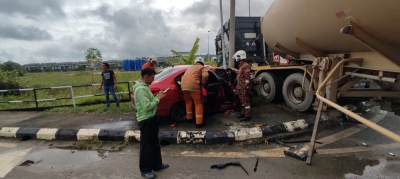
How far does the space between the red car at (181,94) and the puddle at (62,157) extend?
1595 mm

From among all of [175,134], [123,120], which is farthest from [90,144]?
[175,134]

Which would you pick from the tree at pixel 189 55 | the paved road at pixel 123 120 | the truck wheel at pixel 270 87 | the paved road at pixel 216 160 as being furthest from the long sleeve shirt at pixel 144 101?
the tree at pixel 189 55

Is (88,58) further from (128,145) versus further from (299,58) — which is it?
(299,58)

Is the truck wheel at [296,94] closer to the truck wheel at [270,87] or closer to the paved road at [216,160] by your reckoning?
the truck wheel at [270,87]

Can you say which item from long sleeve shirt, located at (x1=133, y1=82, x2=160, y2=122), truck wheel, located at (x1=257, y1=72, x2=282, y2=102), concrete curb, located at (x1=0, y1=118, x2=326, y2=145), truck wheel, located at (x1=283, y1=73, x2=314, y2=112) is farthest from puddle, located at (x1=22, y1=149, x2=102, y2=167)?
truck wheel, located at (x1=257, y1=72, x2=282, y2=102)

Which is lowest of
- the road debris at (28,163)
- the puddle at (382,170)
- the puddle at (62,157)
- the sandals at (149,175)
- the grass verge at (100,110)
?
the puddle at (382,170)

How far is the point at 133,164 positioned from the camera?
12.2 feet

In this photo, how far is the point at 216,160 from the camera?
3.79m

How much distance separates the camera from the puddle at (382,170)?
123 inches

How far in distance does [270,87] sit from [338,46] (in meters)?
3.37

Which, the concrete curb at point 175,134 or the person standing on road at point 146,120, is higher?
the person standing on road at point 146,120

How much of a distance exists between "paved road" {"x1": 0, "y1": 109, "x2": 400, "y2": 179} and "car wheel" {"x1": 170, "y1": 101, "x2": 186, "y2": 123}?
41.1 inches

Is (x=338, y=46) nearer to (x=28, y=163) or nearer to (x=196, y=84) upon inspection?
(x=196, y=84)

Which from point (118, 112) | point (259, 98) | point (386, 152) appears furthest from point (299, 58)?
point (118, 112)
